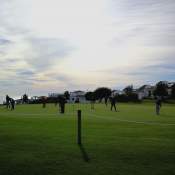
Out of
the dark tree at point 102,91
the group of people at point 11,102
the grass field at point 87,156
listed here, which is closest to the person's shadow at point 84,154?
the grass field at point 87,156

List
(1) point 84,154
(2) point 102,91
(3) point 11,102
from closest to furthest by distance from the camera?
(1) point 84,154
(3) point 11,102
(2) point 102,91

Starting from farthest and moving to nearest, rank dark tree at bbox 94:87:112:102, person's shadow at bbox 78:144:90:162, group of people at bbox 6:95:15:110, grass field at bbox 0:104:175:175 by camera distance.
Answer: dark tree at bbox 94:87:112:102
group of people at bbox 6:95:15:110
person's shadow at bbox 78:144:90:162
grass field at bbox 0:104:175:175

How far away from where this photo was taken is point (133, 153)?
14.4 m

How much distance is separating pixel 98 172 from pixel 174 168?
2178 mm

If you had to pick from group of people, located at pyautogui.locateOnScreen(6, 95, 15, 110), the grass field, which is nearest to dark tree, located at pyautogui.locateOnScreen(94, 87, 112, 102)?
group of people, located at pyautogui.locateOnScreen(6, 95, 15, 110)

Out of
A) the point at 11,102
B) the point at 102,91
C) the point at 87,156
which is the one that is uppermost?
the point at 102,91

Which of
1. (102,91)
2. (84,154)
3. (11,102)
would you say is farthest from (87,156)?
(102,91)

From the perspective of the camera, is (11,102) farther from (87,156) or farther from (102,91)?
(102,91)

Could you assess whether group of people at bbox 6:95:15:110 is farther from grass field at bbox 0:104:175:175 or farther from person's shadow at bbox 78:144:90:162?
person's shadow at bbox 78:144:90:162

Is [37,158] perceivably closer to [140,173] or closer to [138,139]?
[140,173]

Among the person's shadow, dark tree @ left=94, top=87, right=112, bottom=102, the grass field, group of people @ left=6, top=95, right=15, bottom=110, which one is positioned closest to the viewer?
the grass field

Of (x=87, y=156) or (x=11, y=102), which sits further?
(x=11, y=102)

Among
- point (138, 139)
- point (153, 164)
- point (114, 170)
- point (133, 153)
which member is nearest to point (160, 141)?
point (138, 139)

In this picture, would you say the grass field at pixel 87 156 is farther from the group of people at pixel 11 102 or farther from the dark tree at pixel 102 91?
the dark tree at pixel 102 91
